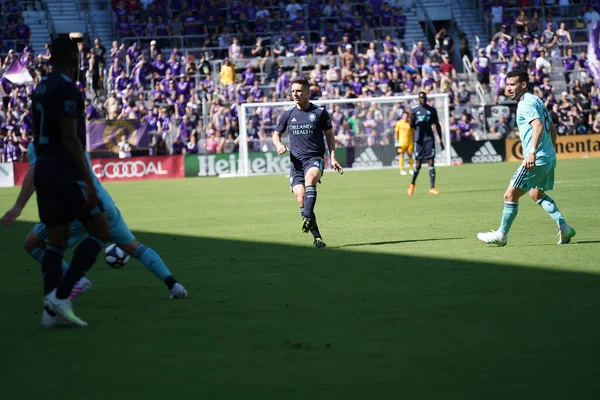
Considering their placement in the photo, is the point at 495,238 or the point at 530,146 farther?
the point at 495,238

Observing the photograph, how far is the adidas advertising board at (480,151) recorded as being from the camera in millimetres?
37472

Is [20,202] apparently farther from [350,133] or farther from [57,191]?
[350,133]

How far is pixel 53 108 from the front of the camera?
274 inches

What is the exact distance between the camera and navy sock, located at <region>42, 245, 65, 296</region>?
23.8ft

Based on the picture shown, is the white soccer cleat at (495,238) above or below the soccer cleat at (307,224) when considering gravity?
below

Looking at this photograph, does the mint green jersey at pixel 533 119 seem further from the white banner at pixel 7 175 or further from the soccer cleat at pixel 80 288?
the white banner at pixel 7 175

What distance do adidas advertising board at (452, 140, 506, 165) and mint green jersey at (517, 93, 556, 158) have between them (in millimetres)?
25825

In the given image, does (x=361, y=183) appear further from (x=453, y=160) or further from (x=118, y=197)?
(x=453, y=160)

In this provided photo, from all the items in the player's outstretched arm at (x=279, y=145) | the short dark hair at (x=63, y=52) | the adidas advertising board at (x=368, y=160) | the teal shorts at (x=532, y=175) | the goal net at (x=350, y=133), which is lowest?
the adidas advertising board at (x=368, y=160)

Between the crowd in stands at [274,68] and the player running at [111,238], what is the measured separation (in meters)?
27.0

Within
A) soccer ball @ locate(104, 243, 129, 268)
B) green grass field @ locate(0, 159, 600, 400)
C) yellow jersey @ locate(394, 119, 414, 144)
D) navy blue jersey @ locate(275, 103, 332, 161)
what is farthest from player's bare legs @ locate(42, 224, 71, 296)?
yellow jersey @ locate(394, 119, 414, 144)

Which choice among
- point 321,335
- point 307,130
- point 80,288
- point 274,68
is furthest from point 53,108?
point 274,68

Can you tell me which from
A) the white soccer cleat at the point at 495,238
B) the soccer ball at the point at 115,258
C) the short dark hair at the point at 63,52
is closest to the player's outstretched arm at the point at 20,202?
the short dark hair at the point at 63,52

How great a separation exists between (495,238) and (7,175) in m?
25.6
